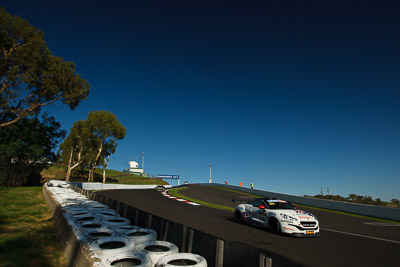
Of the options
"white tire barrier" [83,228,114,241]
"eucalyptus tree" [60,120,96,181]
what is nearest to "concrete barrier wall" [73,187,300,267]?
"white tire barrier" [83,228,114,241]

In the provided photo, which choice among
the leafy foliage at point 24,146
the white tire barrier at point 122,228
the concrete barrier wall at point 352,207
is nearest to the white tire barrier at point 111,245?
the white tire barrier at point 122,228

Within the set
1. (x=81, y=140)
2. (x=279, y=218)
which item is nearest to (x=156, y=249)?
(x=279, y=218)

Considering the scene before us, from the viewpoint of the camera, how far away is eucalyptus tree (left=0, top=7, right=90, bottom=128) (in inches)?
747

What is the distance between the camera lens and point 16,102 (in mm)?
21531

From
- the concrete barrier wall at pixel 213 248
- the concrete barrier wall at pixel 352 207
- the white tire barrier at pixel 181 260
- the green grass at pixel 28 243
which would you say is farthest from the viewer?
the concrete barrier wall at pixel 352 207

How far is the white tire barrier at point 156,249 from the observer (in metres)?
4.11

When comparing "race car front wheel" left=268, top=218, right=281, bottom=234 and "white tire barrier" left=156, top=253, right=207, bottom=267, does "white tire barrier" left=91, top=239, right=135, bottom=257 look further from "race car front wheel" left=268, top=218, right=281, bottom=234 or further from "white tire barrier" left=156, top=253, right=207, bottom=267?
"race car front wheel" left=268, top=218, right=281, bottom=234

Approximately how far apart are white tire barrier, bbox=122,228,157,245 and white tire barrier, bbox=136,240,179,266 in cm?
33

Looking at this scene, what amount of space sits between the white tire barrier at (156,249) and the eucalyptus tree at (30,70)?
21128mm

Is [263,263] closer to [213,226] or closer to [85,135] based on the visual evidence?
[213,226]

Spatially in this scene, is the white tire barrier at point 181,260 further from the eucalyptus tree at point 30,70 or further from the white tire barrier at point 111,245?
the eucalyptus tree at point 30,70

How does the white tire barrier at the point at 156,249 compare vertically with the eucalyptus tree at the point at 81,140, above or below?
below

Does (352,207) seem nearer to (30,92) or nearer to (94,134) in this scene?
(30,92)

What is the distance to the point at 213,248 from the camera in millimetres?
3803
